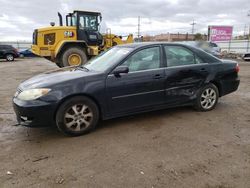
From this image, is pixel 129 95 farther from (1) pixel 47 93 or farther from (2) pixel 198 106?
(2) pixel 198 106

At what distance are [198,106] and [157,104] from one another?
1.06 metres

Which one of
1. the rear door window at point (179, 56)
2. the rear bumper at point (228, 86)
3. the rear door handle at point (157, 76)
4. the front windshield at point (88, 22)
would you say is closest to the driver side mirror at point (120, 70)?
the rear door handle at point (157, 76)

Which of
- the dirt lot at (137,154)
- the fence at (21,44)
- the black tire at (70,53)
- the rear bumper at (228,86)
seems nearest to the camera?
the dirt lot at (137,154)

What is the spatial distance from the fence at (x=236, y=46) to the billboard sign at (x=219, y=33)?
6.80ft

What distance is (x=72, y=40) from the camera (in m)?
12.1

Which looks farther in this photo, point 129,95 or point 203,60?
point 203,60

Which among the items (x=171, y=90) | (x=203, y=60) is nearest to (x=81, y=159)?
(x=171, y=90)

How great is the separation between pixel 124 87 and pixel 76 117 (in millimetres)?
966

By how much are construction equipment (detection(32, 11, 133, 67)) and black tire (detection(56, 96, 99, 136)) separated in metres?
8.35

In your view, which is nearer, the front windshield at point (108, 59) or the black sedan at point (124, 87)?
the black sedan at point (124, 87)

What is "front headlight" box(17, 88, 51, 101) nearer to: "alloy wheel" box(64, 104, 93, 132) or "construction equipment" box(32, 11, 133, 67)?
"alloy wheel" box(64, 104, 93, 132)

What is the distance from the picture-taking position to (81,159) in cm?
321

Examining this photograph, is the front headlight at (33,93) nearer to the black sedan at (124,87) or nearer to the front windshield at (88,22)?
the black sedan at (124,87)

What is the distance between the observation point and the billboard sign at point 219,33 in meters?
31.2
